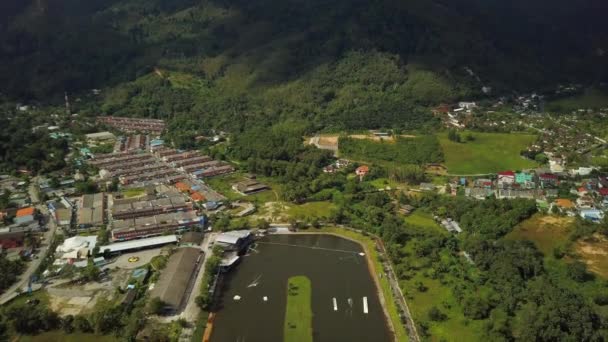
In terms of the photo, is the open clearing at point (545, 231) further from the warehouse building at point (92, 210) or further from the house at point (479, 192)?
the warehouse building at point (92, 210)

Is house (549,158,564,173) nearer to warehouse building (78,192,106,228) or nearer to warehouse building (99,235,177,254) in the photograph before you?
warehouse building (99,235,177,254)

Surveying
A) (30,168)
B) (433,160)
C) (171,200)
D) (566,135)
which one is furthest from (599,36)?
(30,168)

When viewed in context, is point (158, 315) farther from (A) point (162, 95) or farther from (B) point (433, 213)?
(A) point (162, 95)

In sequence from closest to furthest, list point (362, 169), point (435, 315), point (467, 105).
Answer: point (435, 315), point (362, 169), point (467, 105)

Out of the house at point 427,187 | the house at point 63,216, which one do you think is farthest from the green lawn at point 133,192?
the house at point 427,187

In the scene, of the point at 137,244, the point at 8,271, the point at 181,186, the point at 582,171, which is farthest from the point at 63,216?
the point at 582,171

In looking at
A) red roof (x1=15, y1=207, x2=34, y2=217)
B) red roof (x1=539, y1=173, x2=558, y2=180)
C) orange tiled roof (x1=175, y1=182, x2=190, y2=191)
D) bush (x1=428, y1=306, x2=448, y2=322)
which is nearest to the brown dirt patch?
orange tiled roof (x1=175, y1=182, x2=190, y2=191)

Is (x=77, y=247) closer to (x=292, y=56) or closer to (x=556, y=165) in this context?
(x=556, y=165)
